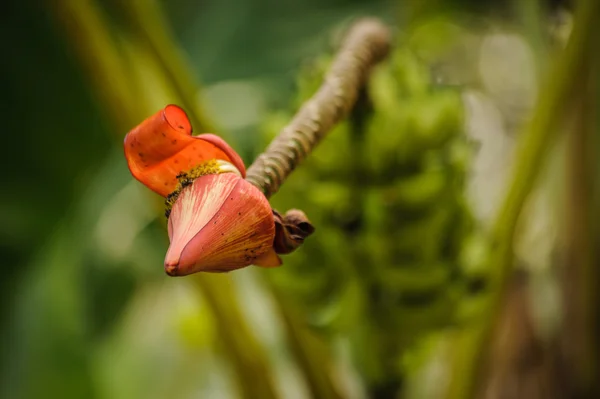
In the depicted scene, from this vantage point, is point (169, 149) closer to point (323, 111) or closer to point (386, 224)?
point (323, 111)

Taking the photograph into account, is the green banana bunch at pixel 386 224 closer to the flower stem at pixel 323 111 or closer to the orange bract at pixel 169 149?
the flower stem at pixel 323 111

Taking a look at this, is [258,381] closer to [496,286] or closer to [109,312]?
[496,286]

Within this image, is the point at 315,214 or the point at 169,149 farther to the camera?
the point at 315,214

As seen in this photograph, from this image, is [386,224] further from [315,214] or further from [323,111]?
[323,111]

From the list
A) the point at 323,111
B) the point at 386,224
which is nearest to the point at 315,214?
the point at 386,224

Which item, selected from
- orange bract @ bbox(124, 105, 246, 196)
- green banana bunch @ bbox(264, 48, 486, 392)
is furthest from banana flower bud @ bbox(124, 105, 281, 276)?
green banana bunch @ bbox(264, 48, 486, 392)

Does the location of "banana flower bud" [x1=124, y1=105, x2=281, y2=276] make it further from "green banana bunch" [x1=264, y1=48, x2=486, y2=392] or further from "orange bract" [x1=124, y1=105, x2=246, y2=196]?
"green banana bunch" [x1=264, y1=48, x2=486, y2=392]

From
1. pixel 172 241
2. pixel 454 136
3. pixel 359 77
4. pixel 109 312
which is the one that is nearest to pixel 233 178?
pixel 172 241
